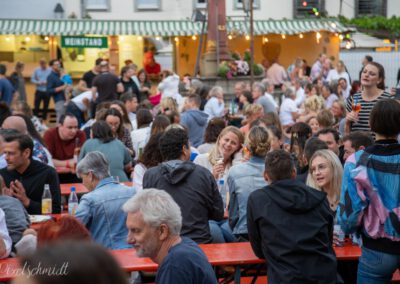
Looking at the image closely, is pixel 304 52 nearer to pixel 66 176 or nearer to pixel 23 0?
pixel 23 0

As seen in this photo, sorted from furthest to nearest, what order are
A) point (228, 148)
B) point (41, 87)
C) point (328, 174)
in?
point (41, 87) < point (228, 148) < point (328, 174)

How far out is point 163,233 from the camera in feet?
14.3

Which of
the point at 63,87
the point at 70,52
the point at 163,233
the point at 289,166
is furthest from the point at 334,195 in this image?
the point at 70,52

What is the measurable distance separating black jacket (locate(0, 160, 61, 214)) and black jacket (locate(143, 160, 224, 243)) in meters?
1.54

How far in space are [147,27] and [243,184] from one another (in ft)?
76.5

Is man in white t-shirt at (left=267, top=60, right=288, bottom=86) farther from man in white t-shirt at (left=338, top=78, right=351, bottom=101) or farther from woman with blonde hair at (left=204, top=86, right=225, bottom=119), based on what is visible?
woman with blonde hair at (left=204, top=86, right=225, bottom=119)

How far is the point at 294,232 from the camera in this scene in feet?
18.2

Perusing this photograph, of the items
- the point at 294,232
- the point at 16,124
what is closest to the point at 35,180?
the point at 16,124

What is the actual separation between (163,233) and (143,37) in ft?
87.4

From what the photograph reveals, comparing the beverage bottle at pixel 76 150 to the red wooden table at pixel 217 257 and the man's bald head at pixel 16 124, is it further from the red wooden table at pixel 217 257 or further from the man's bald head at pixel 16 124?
the red wooden table at pixel 217 257

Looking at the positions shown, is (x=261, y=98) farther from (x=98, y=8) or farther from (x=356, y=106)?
(x=98, y=8)

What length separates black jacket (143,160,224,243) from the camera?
6625 millimetres

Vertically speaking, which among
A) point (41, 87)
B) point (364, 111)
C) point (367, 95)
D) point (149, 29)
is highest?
point (367, 95)

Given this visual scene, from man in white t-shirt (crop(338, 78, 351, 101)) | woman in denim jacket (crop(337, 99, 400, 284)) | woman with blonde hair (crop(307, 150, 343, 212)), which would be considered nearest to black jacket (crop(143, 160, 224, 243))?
woman with blonde hair (crop(307, 150, 343, 212))
